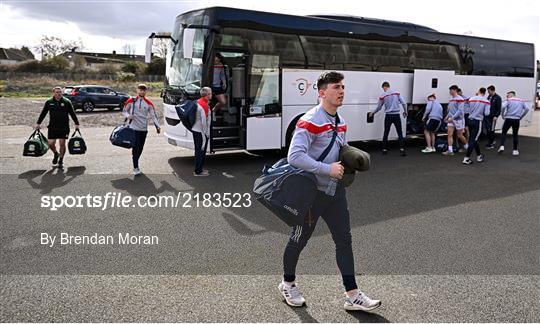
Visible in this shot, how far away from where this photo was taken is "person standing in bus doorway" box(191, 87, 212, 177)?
370 inches

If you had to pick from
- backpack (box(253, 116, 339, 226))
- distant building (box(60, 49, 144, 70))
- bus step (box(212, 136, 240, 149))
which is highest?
distant building (box(60, 49, 144, 70))

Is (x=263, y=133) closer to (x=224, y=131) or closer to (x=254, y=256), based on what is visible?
(x=224, y=131)

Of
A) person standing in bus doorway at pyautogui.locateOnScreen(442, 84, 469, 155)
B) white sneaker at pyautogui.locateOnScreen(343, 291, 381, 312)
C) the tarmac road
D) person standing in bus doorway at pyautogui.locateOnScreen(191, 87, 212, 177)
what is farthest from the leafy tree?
white sneaker at pyautogui.locateOnScreen(343, 291, 381, 312)

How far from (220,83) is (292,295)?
756 cm

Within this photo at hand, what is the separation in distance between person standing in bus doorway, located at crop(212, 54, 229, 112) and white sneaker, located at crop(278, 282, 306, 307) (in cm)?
718

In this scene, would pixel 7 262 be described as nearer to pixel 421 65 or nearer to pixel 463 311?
pixel 463 311

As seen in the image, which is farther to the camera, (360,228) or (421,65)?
(421,65)

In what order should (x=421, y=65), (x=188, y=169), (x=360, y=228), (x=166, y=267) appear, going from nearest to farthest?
1. (x=166, y=267)
2. (x=360, y=228)
3. (x=188, y=169)
4. (x=421, y=65)

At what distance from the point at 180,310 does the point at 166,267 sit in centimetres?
104

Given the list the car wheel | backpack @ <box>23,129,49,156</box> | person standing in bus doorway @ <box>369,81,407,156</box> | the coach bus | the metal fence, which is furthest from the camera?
the metal fence

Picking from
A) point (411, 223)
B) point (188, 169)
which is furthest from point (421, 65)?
point (411, 223)

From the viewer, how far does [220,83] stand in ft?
35.3

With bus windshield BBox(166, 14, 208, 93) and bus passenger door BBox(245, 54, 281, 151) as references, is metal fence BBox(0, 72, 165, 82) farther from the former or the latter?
bus passenger door BBox(245, 54, 281, 151)

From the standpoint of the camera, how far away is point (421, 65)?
47.2ft
